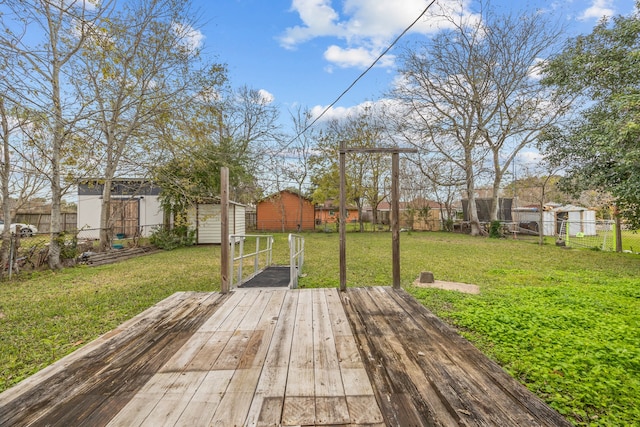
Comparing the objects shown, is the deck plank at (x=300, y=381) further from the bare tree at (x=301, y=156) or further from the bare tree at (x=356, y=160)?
the bare tree at (x=301, y=156)

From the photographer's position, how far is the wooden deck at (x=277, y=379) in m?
1.57

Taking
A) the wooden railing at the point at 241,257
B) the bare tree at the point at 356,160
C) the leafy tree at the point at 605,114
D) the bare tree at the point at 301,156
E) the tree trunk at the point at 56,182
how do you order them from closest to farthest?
1. the wooden railing at the point at 241,257
2. the tree trunk at the point at 56,182
3. the leafy tree at the point at 605,114
4. the bare tree at the point at 356,160
5. the bare tree at the point at 301,156

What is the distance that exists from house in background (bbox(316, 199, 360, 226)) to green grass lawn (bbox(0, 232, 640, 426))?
12.1 metres

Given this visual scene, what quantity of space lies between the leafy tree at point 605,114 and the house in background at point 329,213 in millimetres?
11517

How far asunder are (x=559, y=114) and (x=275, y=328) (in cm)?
1659

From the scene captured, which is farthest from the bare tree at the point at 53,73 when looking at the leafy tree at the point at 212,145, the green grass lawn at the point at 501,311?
the green grass lawn at the point at 501,311

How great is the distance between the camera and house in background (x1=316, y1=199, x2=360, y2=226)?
71.4ft

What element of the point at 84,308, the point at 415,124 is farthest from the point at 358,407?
the point at 415,124

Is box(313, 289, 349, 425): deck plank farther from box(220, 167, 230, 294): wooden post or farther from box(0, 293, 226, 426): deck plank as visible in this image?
box(220, 167, 230, 294): wooden post

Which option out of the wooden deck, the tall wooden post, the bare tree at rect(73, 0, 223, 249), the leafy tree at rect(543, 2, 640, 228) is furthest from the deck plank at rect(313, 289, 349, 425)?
the leafy tree at rect(543, 2, 640, 228)

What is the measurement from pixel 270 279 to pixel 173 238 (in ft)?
24.8

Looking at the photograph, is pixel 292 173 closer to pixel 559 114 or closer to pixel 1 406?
pixel 559 114

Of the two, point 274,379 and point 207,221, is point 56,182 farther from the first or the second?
point 274,379

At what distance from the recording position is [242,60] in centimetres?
827
